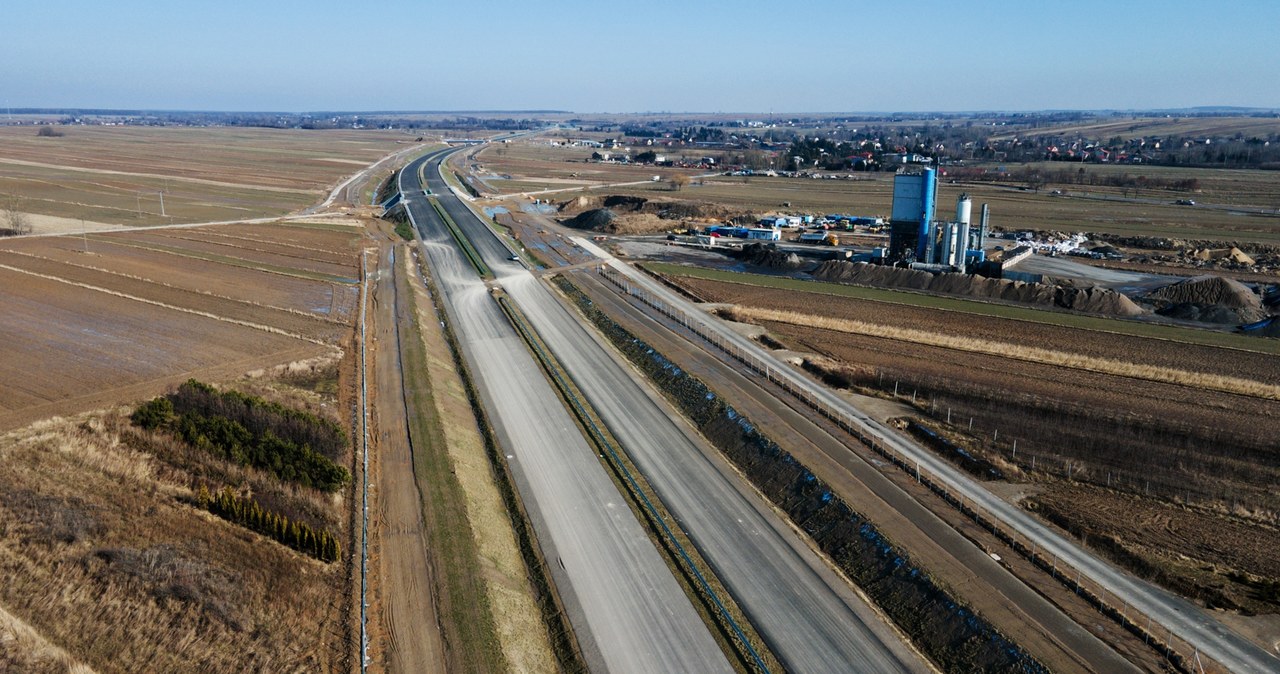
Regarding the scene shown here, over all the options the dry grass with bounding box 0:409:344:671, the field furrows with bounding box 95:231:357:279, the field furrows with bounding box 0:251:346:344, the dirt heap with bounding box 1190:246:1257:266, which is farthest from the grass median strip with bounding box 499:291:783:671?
the dirt heap with bounding box 1190:246:1257:266

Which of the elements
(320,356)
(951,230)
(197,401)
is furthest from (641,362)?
(951,230)

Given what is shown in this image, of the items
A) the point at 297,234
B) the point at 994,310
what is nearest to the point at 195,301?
the point at 297,234

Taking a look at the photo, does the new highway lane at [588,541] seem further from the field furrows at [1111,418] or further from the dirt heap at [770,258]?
the dirt heap at [770,258]

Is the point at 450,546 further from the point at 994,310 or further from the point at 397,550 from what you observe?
the point at 994,310

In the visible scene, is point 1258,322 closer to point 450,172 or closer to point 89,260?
point 89,260

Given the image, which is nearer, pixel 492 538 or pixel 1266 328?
pixel 492 538

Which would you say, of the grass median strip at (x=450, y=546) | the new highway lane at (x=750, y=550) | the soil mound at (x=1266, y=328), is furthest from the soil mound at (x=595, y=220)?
the soil mound at (x=1266, y=328)
